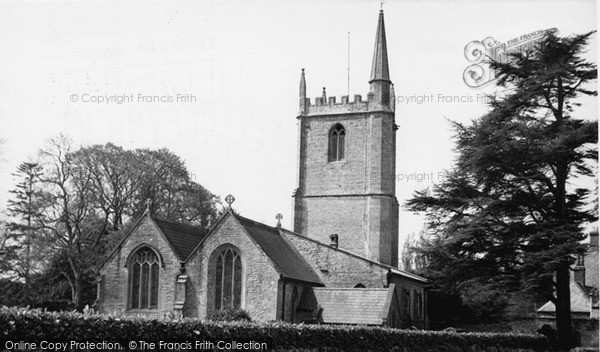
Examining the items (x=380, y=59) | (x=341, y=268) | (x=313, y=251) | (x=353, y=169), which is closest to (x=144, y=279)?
(x=313, y=251)

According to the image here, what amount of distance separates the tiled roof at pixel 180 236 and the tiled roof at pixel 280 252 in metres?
3.05

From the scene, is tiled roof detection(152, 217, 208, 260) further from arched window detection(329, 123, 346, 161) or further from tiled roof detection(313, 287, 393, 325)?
arched window detection(329, 123, 346, 161)

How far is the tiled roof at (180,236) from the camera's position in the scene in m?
33.8

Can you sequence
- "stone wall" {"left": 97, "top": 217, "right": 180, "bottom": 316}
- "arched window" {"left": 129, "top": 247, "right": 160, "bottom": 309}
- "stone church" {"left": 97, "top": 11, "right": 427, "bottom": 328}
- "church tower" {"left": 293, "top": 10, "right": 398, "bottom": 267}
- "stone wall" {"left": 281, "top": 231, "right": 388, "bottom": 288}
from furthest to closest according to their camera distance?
1. "church tower" {"left": 293, "top": 10, "right": 398, "bottom": 267}
2. "stone wall" {"left": 281, "top": 231, "right": 388, "bottom": 288}
3. "arched window" {"left": 129, "top": 247, "right": 160, "bottom": 309}
4. "stone wall" {"left": 97, "top": 217, "right": 180, "bottom": 316}
5. "stone church" {"left": 97, "top": 11, "right": 427, "bottom": 328}

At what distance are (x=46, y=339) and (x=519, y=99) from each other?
22.7m

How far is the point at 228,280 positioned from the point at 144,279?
13.1ft

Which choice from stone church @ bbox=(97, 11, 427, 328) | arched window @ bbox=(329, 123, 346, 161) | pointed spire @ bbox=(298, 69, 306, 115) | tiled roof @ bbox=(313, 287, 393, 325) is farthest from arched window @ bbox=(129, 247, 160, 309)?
pointed spire @ bbox=(298, 69, 306, 115)

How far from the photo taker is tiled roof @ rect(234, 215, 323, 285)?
109ft

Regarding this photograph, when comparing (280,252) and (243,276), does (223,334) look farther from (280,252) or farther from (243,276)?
(280,252)

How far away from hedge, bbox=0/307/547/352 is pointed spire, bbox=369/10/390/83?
927 inches

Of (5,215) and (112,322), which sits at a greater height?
(5,215)

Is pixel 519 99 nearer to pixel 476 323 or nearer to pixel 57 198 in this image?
pixel 476 323

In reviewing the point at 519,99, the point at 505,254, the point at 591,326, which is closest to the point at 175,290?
the point at 505,254

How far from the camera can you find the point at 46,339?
42.2ft
